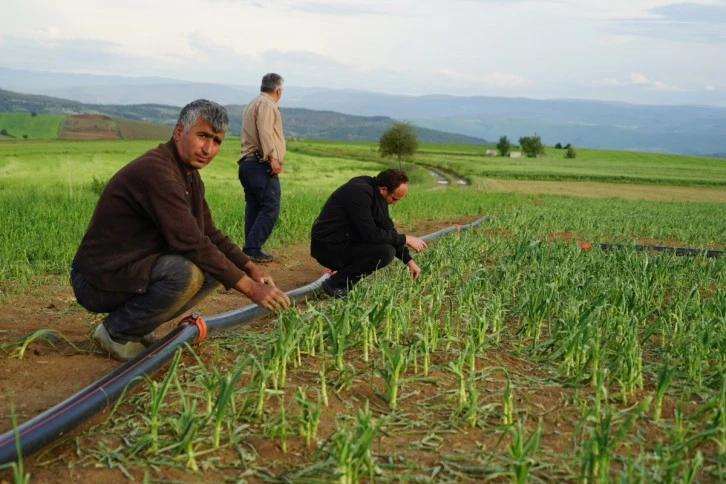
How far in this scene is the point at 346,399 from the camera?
3.53 meters

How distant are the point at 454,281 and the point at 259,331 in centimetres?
212

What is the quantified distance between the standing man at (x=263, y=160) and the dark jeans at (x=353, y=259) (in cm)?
192

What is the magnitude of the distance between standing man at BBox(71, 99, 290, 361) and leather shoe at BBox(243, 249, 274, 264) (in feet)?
13.1

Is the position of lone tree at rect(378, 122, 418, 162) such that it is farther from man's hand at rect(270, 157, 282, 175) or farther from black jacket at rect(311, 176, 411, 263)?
black jacket at rect(311, 176, 411, 263)

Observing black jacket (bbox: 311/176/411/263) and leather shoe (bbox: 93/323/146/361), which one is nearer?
leather shoe (bbox: 93/323/146/361)

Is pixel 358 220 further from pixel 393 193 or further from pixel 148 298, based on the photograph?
pixel 148 298

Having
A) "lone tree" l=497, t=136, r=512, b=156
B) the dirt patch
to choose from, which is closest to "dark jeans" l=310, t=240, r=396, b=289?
the dirt patch

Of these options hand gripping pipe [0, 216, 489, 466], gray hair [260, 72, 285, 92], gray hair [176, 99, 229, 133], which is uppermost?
gray hair [260, 72, 285, 92]

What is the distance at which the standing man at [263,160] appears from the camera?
27.1 ft

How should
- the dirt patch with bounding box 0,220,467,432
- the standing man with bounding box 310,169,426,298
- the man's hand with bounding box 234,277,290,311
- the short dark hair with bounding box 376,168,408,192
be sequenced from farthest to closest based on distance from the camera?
the standing man with bounding box 310,169,426,298 → the short dark hair with bounding box 376,168,408,192 → the man's hand with bounding box 234,277,290,311 → the dirt patch with bounding box 0,220,467,432

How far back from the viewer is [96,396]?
128 inches

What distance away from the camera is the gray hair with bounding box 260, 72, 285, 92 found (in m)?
8.41

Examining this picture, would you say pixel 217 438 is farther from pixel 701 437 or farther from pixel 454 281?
pixel 454 281

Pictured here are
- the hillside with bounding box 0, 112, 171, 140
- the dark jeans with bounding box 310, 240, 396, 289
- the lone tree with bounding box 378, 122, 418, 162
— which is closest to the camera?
the dark jeans with bounding box 310, 240, 396, 289
